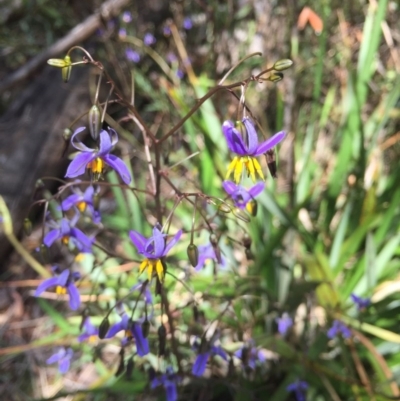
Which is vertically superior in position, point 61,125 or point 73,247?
point 61,125

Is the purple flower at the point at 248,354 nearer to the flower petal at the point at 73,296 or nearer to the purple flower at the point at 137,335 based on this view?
the purple flower at the point at 137,335

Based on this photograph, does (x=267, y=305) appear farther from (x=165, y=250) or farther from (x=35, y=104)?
(x=35, y=104)

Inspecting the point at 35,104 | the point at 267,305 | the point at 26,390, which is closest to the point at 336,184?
the point at 267,305

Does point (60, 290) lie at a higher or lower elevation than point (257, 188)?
lower

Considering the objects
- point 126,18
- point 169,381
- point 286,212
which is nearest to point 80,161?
point 169,381

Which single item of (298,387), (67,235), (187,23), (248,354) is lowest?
(298,387)

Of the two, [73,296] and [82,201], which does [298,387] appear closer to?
[73,296]
